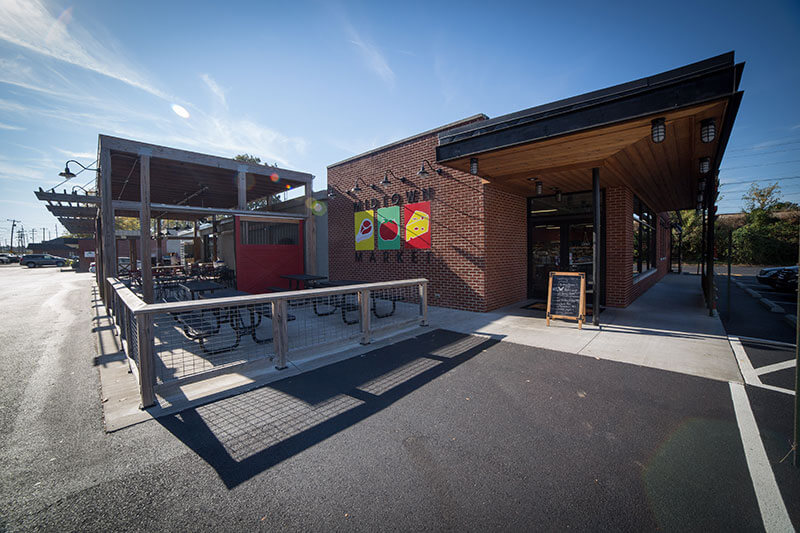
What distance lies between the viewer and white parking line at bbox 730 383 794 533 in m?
1.84

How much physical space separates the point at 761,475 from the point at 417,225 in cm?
755

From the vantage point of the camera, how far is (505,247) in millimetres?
8656

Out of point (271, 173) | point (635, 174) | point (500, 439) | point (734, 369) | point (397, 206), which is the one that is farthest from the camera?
point (271, 173)

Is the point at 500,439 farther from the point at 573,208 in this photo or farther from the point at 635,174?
the point at 573,208

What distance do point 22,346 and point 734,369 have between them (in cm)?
1090

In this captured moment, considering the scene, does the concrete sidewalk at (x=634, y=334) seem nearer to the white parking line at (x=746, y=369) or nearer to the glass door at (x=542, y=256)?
the white parking line at (x=746, y=369)

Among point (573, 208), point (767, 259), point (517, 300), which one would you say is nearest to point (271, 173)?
point (517, 300)

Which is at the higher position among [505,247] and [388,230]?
[388,230]

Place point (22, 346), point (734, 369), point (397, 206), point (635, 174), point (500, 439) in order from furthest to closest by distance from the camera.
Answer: point (397, 206), point (635, 174), point (22, 346), point (734, 369), point (500, 439)

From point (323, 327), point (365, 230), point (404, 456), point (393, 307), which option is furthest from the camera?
point (365, 230)

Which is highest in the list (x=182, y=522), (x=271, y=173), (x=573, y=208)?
(x=271, y=173)

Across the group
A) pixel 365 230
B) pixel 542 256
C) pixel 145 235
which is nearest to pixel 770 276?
pixel 542 256

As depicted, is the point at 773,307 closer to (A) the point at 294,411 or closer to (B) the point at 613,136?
(B) the point at 613,136

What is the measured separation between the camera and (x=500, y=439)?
2.67m
